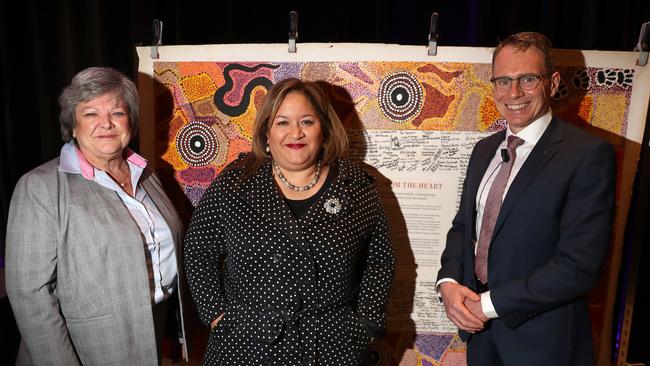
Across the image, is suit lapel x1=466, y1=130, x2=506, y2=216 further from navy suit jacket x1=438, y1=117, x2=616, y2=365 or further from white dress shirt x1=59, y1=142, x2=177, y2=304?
white dress shirt x1=59, y1=142, x2=177, y2=304

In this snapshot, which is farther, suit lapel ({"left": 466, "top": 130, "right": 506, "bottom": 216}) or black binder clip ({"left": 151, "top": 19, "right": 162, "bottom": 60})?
black binder clip ({"left": 151, "top": 19, "right": 162, "bottom": 60})

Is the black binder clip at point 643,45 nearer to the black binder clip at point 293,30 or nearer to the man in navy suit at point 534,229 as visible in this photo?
the man in navy suit at point 534,229

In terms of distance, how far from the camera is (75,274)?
1639 mm

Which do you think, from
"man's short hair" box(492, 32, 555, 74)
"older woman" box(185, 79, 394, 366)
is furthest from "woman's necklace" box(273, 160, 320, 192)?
"man's short hair" box(492, 32, 555, 74)

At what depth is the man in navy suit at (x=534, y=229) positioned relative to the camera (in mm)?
1493

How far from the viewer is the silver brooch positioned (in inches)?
68.2

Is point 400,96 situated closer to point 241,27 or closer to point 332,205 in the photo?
point 332,205

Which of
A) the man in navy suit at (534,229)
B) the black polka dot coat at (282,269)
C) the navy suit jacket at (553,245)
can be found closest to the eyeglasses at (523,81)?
the man in navy suit at (534,229)

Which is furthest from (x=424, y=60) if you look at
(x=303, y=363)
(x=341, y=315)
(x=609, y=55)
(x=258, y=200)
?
(x=303, y=363)

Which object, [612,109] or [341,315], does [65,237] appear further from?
[612,109]

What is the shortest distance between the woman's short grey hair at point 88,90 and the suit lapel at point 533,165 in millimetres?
1475

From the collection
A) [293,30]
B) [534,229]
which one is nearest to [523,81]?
[534,229]

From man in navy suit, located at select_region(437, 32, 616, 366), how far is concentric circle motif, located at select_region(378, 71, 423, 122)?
1.70ft

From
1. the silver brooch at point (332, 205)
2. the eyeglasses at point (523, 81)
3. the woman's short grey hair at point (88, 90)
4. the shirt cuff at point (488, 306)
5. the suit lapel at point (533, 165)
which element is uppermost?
the eyeglasses at point (523, 81)
